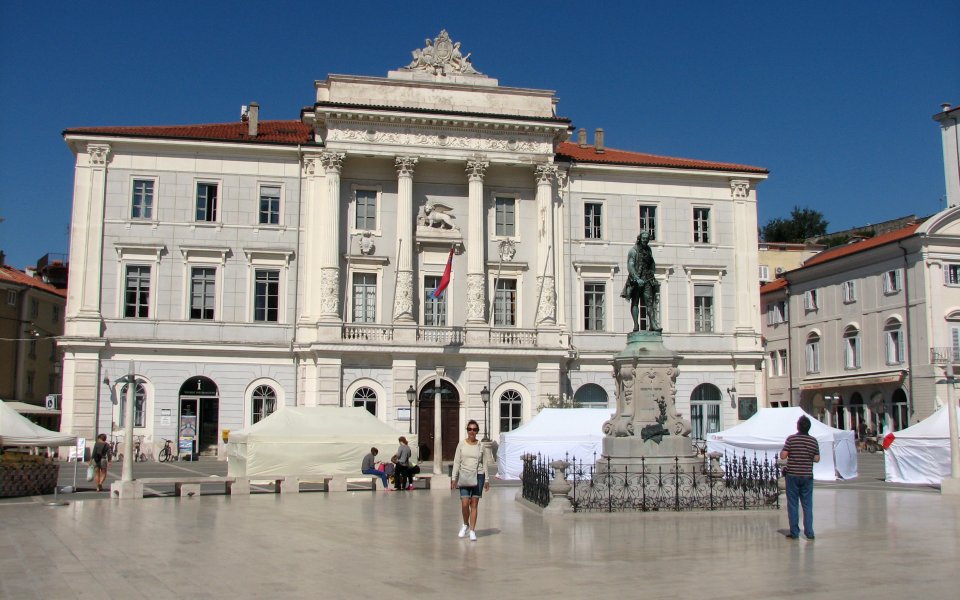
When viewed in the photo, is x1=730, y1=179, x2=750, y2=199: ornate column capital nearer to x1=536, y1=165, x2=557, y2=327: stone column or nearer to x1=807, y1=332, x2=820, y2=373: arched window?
x1=536, y1=165, x2=557, y2=327: stone column

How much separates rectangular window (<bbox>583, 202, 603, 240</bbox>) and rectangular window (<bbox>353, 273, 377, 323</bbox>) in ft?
32.8

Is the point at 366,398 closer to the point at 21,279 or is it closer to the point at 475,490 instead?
the point at 475,490

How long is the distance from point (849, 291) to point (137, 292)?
36838 millimetres

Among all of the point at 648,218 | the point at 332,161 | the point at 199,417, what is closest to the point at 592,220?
the point at 648,218

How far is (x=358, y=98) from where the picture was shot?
41531 mm

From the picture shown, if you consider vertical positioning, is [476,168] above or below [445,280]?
above

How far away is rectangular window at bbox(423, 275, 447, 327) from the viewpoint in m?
41.8

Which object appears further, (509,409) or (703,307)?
(703,307)

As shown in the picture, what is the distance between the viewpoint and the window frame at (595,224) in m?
44.1

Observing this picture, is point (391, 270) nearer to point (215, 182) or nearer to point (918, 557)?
point (215, 182)

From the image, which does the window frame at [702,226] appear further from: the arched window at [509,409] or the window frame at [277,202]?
the window frame at [277,202]

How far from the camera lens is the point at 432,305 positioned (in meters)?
41.9

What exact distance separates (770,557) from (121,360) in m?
32.2

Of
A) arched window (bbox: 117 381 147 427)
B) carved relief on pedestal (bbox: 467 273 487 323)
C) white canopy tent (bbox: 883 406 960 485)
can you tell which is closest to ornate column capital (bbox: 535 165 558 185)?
carved relief on pedestal (bbox: 467 273 487 323)
